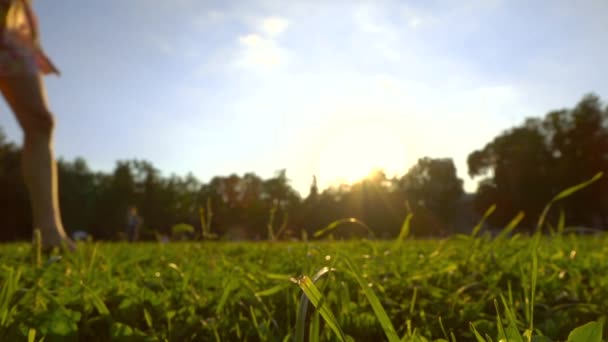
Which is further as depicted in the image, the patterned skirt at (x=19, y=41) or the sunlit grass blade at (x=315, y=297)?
the patterned skirt at (x=19, y=41)

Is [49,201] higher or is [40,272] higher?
[49,201]

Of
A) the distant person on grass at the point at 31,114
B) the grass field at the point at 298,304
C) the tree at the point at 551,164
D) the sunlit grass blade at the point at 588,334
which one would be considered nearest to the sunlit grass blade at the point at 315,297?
the grass field at the point at 298,304

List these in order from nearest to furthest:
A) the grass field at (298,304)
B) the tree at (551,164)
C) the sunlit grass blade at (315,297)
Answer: the sunlit grass blade at (315,297)
the grass field at (298,304)
the tree at (551,164)

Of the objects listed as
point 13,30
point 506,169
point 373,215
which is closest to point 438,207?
point 506,169

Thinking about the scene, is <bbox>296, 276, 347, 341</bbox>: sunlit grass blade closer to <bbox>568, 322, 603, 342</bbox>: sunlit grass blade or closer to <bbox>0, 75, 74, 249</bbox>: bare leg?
<bbox>568, 322, 603, 342</bbox>: sunlit grass blade

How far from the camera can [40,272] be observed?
6.15ft

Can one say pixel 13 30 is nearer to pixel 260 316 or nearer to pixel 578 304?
pixel 260 316

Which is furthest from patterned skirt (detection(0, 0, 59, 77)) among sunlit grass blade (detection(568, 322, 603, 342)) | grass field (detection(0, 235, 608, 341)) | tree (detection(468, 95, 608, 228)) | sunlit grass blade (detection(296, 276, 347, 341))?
tree (detection(468, 95, 608, 228))

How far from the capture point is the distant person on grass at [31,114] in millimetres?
4246

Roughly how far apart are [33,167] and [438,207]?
56711 millimetres

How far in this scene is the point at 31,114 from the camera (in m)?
4.44

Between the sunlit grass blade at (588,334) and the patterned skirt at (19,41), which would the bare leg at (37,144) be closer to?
the patterned skirt at (19,41)

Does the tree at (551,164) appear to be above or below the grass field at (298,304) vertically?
above

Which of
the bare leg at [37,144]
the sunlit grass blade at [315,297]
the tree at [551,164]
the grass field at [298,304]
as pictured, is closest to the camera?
the sunlit grass blade at [315,297]
